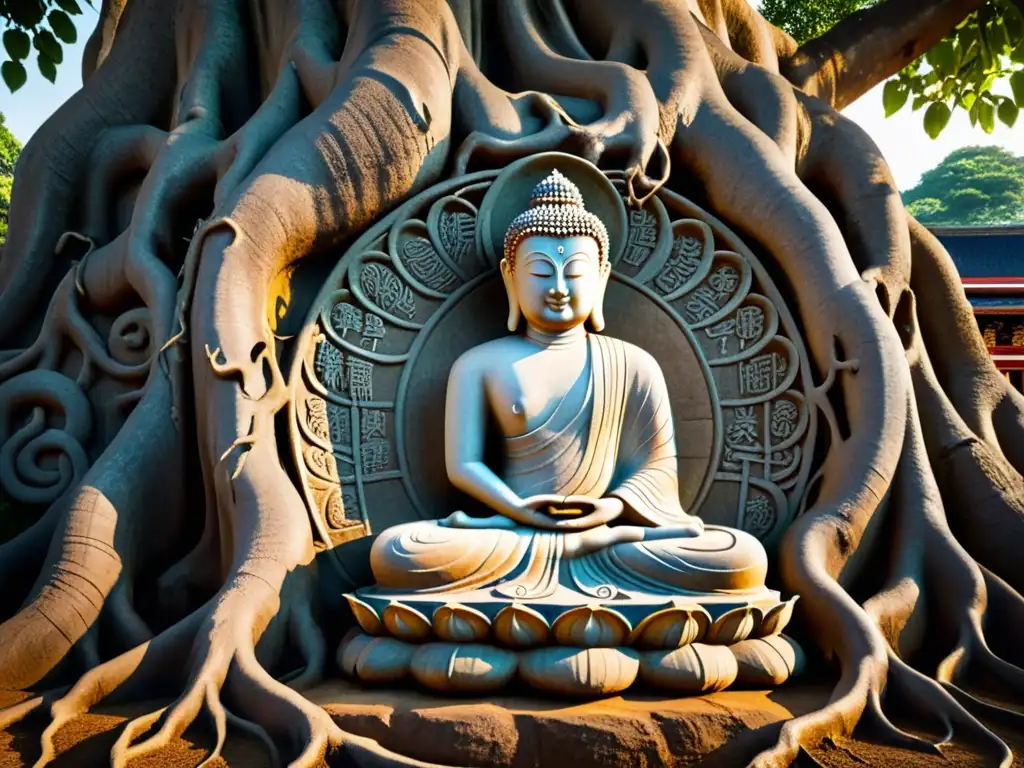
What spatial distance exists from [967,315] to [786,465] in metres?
1.80

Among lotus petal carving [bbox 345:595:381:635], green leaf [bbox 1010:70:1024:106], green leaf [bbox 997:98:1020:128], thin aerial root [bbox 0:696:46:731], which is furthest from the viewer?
green leaf [bbox 997:98:1020:128]

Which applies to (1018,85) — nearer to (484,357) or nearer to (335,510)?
(484,357)

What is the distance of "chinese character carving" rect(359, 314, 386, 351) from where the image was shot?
4.71 metres

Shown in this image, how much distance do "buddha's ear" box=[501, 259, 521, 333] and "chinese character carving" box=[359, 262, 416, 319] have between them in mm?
463

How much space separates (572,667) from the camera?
3379 millimetres

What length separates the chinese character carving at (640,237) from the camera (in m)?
5.07

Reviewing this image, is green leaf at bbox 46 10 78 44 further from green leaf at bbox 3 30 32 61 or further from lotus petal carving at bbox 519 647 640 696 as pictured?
lotus petal carving at bbox 519 647 640 696

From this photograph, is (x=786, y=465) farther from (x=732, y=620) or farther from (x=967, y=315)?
(x=967, y=315)

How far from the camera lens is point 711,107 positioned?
17.6 ft

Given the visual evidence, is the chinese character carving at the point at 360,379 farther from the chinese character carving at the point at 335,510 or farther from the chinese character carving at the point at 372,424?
the chinese character carving at the point at 335,510

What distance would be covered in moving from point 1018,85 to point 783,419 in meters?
3.28

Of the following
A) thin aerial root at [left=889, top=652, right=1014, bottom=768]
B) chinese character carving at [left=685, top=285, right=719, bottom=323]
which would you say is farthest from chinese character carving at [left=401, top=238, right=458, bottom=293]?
thin aerial root at [left=889, top=652, right=1014, bottom=768]

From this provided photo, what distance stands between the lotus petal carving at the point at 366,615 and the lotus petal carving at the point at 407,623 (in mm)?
54

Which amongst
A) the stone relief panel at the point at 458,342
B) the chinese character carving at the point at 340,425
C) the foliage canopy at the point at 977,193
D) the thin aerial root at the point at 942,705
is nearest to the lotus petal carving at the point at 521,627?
the stone relief panel at the point at 458,342
